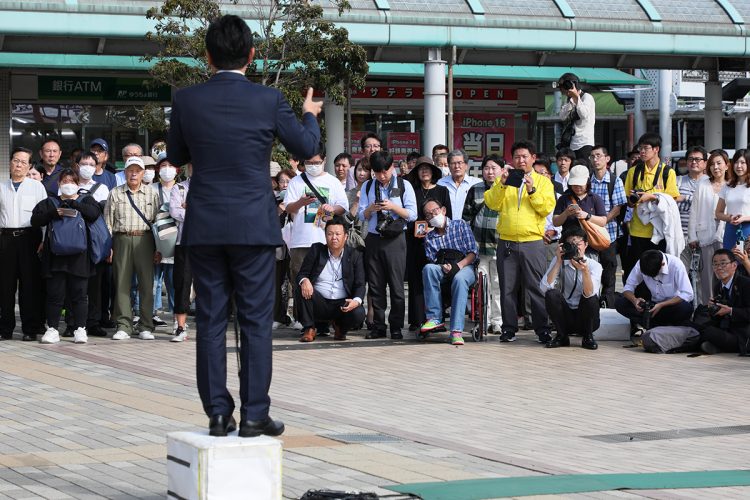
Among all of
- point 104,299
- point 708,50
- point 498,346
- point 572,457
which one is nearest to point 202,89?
point 572,457

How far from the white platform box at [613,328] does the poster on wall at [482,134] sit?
48.8 feet

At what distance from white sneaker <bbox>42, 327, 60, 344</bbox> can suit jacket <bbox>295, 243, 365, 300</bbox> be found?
8.07 ft

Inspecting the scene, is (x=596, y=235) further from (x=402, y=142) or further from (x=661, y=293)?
(x=402, y=142)

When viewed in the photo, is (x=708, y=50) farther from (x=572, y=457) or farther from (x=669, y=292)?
(x=572, y=457)

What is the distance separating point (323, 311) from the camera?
45.3 ft

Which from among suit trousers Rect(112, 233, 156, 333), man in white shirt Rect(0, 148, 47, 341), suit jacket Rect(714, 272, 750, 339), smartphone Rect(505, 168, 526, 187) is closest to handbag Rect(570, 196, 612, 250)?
smartphone Rect(505, 168, 526, 187)

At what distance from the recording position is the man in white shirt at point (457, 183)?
47.9 ft

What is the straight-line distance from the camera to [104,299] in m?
14.8

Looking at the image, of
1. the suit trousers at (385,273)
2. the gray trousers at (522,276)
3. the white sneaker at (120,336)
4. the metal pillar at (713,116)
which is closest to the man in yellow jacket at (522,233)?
the gray trousers at (522,276)

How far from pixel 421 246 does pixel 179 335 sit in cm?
264

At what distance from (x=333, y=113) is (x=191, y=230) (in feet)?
67.1

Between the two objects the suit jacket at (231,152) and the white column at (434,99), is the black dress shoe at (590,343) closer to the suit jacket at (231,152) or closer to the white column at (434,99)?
the white column at (434,99)

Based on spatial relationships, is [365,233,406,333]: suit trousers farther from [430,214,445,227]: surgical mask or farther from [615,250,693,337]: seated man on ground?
[615,250,693,337]: seated man on ground

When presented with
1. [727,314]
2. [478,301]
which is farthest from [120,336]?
[727,314]
